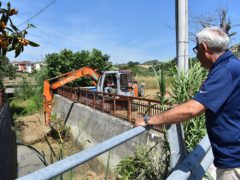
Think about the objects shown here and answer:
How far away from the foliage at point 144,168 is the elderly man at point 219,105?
1.63 meters

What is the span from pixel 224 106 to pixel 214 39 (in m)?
0.51

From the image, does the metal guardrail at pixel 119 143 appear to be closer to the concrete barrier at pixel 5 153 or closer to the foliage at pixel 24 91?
the concrete barrier at pixel 5 153

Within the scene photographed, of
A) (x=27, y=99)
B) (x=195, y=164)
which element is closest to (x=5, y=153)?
(x=195, y=164)

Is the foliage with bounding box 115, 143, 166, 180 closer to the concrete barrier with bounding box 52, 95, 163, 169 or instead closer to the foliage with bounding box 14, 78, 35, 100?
Result: the concrete barrier with bounding box 52, 95, 163, 169

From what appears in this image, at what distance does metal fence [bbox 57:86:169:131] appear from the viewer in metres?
8.95

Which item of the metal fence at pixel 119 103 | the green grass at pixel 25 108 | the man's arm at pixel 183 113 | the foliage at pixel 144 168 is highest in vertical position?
the man's arm at pixel 183 113

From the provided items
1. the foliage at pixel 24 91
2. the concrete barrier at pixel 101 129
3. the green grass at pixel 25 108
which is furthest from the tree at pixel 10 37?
the foliage at pixel 24 91

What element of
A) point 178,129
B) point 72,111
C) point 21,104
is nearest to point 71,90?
point 72,111

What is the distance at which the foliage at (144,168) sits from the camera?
16.2ft

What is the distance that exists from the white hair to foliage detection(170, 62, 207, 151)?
7.61ft

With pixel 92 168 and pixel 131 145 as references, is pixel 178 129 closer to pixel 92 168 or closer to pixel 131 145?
pixel 131 145

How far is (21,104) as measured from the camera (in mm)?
28422

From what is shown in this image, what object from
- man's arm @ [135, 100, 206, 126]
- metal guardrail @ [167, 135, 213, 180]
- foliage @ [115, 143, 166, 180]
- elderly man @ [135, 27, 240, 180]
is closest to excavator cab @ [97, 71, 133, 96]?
foliage @ [115, 143, 166, 180]

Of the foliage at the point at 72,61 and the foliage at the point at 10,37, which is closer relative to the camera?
the foliage at the point at 10,37
